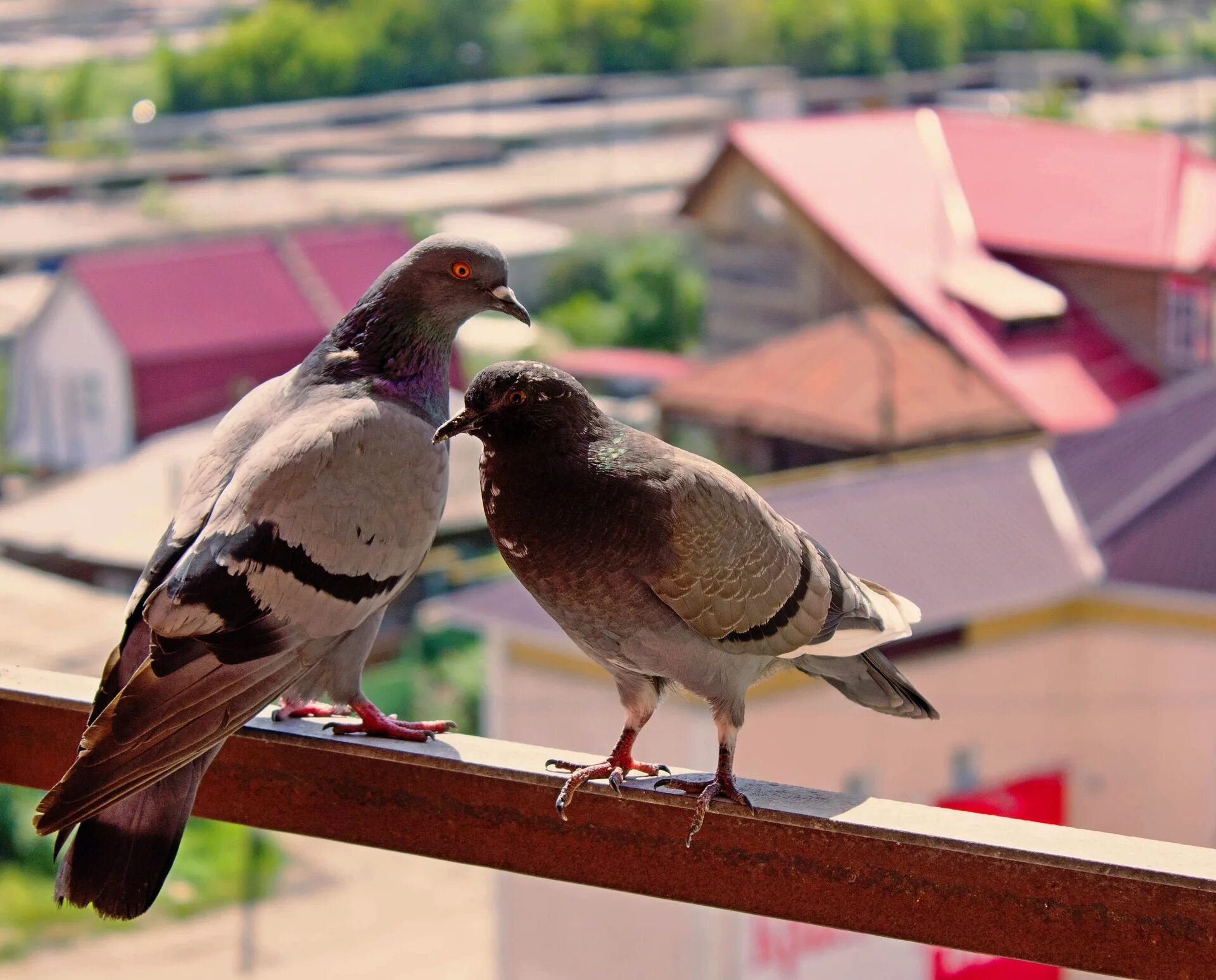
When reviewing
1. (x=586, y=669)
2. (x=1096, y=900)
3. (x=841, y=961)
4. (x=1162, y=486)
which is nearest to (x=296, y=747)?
(x=1096, y=900)

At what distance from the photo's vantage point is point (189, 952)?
1096cm

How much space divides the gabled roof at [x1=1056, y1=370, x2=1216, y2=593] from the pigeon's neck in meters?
7.94

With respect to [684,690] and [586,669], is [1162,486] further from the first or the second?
[684,690]

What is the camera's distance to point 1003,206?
55.9ft

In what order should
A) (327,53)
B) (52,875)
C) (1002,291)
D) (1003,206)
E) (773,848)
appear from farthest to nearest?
(327,53)
(1003,206)
(1002,291)
(52,875)
(773,848)

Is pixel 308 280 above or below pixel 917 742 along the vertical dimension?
below

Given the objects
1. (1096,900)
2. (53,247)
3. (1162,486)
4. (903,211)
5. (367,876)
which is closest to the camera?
(1096,900)

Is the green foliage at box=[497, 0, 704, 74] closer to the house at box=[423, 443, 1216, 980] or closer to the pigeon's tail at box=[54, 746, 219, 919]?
the house at box=[423, 443, 1216, 980]

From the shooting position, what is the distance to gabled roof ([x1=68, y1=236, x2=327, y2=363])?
17.9 meters

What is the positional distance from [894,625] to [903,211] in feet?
55.3

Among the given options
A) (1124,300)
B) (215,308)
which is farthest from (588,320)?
(1124,300)

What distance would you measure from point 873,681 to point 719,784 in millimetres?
356

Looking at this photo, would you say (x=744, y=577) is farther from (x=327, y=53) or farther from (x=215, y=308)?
(x=327, y=53)

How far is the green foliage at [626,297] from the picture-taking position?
24.2 meters
